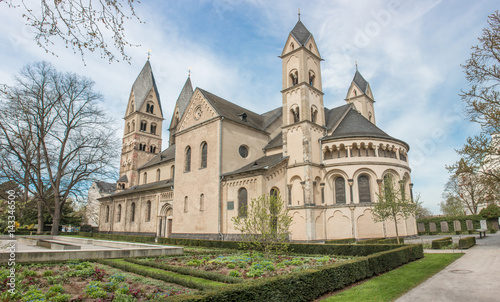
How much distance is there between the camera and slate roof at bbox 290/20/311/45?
29.8m

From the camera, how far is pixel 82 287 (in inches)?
364

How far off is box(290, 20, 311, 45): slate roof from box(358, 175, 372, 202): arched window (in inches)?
563

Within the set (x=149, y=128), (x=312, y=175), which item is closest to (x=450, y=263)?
(x=312, y=175)

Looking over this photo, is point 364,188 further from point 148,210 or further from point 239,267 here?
point 148,210

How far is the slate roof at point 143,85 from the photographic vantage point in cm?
5419

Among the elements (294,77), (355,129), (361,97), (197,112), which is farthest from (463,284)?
(361,97)

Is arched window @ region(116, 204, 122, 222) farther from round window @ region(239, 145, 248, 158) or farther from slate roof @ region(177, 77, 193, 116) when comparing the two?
round window @ region(239, 145, 248, 158)

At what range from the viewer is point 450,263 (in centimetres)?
1382

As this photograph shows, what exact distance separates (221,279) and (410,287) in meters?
6.23

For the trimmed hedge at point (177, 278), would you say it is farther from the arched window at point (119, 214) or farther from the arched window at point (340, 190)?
the arched window at point (119, 214)

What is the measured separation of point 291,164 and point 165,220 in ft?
58.3

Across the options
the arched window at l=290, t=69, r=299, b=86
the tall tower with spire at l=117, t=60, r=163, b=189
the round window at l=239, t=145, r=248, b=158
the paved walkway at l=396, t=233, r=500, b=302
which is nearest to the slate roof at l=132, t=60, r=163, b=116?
the tall tower with spire at l=117, t=60, r=163, b=189

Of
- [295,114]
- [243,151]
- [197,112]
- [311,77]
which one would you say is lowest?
[243,151]

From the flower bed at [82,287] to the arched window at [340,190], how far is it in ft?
62.9
